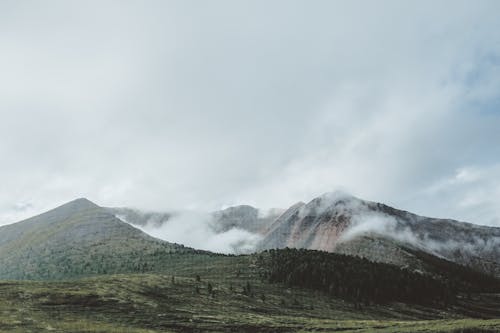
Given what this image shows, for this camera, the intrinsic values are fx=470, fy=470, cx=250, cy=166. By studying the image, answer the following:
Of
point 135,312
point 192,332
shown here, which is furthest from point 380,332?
point 135,312

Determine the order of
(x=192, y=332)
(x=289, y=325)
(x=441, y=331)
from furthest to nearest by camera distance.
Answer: (x=289, y=325) < (x=192, y=332) < (x=441, y=331)

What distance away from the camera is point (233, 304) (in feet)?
538

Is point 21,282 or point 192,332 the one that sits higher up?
point 21,282

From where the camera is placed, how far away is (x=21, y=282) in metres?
148

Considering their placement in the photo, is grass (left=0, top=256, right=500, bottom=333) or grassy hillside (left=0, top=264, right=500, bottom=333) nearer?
grass (left=0, top=256, right=500, bottom=333)

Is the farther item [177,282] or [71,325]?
[177,282]

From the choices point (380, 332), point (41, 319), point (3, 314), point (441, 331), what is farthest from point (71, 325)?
point (441, 331)

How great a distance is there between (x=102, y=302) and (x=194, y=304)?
31821mm

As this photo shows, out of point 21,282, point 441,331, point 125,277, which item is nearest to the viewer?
point 441,331

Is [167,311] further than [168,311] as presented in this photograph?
No

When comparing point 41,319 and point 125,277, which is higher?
point 125,277

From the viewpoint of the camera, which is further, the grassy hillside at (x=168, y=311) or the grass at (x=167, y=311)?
the grassy hillside at (x=168, y=311)

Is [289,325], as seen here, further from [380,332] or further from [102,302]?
[102,302]

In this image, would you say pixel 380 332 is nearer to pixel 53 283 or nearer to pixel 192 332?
pixel 192 332
